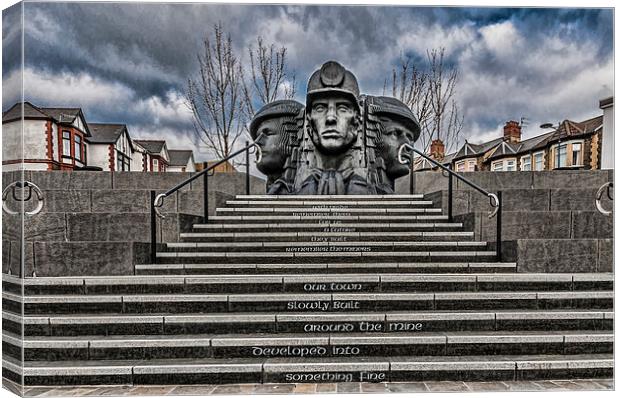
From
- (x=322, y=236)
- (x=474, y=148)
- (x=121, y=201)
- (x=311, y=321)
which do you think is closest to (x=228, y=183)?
(x=121, y=201)

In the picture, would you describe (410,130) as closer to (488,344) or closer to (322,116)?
(322,116)

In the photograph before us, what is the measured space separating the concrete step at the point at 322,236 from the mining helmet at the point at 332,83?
452cm

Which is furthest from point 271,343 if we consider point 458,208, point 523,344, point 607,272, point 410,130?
point 410,130

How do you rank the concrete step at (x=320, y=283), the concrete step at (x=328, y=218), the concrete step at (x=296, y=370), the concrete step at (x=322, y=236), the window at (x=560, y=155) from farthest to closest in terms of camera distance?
the window at (x=560, y=155) < the concrete step at (x=328, y=218) < the concrete step at (x=322, y=236) < the concrete step at (x=320, y=283) < the concrete step at (x=296, y=370)

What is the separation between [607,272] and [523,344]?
61.3 inches

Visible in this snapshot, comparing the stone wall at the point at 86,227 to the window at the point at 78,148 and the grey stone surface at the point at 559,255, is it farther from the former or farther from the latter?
the grey stone surface at the point at 559,255

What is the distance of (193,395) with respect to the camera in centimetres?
321

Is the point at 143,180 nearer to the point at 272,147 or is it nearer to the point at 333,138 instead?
the point at 272,147

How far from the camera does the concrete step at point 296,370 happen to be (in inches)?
132

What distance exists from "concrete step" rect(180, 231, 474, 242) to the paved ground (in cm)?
223

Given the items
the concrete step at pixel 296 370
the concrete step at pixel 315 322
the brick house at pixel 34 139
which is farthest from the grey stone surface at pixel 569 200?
the brick house at pixel 34 139

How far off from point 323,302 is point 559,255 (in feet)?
8.90

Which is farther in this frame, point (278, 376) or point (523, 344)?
point (523, 344)

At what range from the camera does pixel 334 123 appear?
9.05 metres
